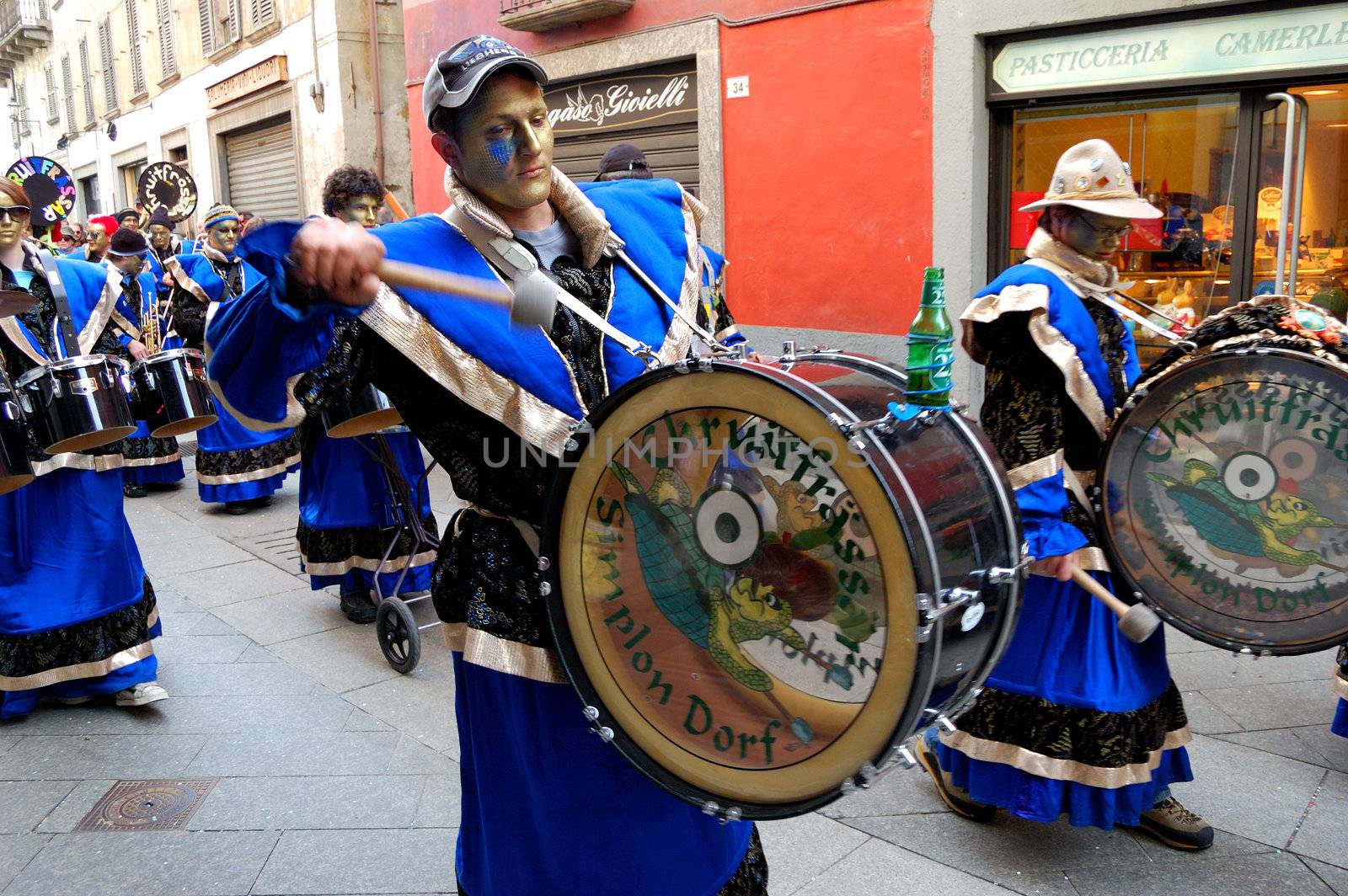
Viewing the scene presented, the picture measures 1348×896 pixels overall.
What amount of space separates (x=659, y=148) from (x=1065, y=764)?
8.21 m

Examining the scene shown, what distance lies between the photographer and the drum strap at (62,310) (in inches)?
167

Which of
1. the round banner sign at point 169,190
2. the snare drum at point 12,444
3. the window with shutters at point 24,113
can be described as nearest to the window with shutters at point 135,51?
the window with shutters at point 24,113

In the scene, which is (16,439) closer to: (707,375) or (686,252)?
(686,252)

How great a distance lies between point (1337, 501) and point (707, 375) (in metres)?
1.94

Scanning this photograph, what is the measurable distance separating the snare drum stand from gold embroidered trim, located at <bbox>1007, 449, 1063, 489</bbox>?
237 cm

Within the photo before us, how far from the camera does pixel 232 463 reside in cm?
786

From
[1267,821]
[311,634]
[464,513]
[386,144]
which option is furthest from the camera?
[386,144]

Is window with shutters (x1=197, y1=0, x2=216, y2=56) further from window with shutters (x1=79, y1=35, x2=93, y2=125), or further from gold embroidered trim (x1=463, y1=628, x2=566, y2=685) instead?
gold embroidered trim (x1=463, y1=628, x2=566, y2=685)

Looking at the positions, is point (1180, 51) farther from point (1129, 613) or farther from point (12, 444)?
point (12, 444)

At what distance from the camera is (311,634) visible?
5266mm

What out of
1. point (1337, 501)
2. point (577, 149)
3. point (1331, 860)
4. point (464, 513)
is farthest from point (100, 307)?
point (577, 149)

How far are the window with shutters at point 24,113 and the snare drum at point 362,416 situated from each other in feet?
114

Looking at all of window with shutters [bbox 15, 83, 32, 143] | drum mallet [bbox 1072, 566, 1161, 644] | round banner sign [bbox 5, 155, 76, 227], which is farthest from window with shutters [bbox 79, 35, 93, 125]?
drum mallet [bbox 1072, 566, 1161, 644]

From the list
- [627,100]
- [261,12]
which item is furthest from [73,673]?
[261,12]
